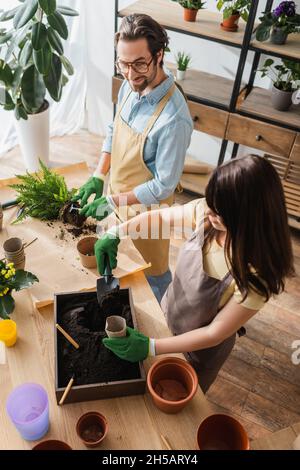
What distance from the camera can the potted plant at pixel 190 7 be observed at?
2.56m

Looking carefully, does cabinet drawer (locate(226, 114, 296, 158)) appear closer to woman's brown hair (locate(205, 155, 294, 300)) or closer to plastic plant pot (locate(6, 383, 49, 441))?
woman's brown hair (locate(205, 155, 294, 300))

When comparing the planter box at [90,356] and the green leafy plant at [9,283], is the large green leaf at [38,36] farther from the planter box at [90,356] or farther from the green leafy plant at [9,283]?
the planter box at [90,356]

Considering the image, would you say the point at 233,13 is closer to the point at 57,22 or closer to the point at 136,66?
the point at 57,22

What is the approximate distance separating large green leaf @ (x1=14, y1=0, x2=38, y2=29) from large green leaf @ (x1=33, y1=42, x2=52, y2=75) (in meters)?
0.21

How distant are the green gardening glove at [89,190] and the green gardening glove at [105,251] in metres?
0.32

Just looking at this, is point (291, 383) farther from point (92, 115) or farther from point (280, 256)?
point (92, 115)

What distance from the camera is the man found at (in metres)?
1.55

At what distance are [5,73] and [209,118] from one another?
1.36m

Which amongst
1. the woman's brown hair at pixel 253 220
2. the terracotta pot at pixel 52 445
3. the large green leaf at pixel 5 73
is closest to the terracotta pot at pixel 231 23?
the large green leaf at pixel 5 73

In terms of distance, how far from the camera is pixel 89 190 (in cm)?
Answer: 178

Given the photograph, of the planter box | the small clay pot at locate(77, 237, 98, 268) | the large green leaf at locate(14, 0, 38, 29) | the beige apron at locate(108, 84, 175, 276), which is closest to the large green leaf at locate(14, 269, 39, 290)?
the planter box

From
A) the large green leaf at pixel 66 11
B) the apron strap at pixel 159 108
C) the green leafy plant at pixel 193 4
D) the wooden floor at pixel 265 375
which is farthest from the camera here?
the large green leaf at pixel 66 11
